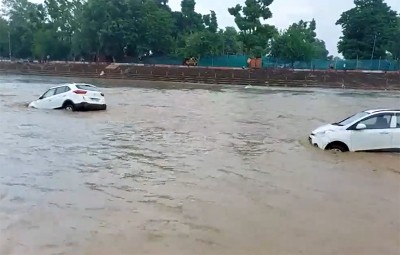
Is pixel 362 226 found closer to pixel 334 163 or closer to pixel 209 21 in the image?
pixel 334 163

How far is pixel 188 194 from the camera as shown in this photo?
8.15 meters

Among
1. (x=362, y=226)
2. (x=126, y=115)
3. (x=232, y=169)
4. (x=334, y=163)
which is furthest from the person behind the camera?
(x=126, y=115)

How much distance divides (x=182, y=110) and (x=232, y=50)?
64413 millimetres

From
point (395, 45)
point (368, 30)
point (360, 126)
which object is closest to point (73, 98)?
point (360, 126)

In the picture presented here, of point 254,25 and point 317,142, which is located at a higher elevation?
point 254,25

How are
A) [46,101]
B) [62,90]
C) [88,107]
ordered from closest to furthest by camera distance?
[88,107]
[62,90]
[46,101]

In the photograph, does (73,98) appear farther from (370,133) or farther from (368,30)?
(368,30)

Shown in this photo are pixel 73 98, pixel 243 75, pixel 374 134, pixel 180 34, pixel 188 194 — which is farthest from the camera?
pixel 180 34

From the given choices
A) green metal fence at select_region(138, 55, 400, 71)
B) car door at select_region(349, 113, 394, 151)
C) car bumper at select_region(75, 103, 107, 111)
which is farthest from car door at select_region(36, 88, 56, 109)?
green metal fence at select_region(138, 55, 400, 71)

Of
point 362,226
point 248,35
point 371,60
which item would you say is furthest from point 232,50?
point 362,226

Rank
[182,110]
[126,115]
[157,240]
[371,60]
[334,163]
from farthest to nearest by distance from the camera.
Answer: [371,60] → [182,110] → [126,115] → [334,163] → [157,240]

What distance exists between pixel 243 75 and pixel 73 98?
1445 inches

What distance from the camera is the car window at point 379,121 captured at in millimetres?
11688

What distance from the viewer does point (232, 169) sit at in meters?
10.1
